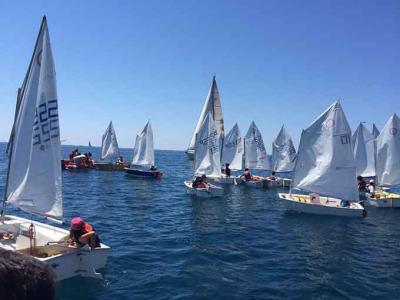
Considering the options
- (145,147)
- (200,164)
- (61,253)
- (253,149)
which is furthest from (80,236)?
(253,149)

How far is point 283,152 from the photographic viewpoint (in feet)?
182

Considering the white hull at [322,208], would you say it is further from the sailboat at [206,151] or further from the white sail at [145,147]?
the white sail at [145,147]

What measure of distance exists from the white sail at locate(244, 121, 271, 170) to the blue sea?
20450 mm

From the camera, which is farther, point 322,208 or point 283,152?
point 283,152

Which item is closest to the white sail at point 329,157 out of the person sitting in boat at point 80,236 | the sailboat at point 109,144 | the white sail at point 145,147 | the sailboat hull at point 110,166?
the person sitting in boat at point 80,236

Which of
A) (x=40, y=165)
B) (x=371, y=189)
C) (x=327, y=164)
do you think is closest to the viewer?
(x=40, y=165)

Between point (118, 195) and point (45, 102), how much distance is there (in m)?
24.8

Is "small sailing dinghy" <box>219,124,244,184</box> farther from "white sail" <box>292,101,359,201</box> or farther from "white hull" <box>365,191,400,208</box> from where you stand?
"white sail" <box>292,101,359,201</box>

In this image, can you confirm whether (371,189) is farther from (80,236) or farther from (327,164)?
(80,236)

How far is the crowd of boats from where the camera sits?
15.4 meters

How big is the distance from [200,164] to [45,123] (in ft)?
91.1

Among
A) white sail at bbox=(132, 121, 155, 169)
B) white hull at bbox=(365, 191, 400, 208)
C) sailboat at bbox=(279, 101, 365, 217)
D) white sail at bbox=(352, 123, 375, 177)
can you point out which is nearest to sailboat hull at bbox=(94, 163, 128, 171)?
white sail at bbox=(132, 121, 155, 169)

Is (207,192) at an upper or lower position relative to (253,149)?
lower

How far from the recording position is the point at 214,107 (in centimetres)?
7088
